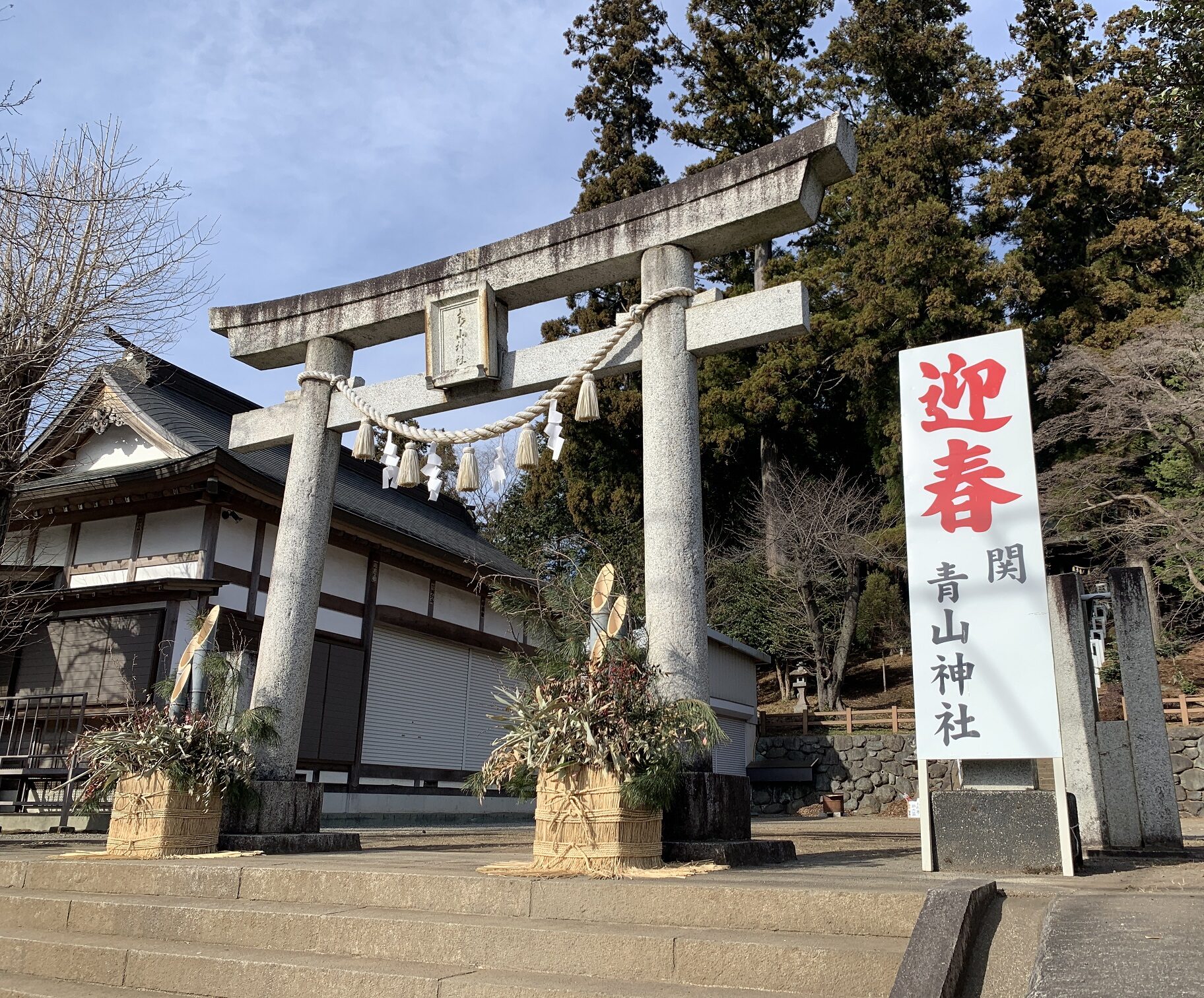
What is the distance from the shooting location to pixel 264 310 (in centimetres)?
805

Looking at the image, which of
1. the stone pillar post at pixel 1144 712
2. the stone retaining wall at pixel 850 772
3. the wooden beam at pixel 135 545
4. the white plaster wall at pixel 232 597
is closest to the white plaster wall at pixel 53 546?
the wooden beam at pixel 135 545

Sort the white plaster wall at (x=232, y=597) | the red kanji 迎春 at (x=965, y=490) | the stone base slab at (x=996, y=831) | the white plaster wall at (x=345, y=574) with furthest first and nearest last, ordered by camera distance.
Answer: the white plaster wall at (x=345, y=574), the white plaster wall at (x=232, y=597), the red kanji 迎春 at (x=965, y=490), the stone base slab at (x=996, y=831)

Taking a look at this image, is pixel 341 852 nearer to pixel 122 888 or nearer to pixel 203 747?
pixel 203 747

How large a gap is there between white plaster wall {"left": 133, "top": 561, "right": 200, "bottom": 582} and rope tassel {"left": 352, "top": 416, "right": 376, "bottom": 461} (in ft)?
17.3

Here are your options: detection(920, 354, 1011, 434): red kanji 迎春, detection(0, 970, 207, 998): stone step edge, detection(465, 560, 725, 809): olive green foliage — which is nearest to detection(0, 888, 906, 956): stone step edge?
detection(0, 970, 207, 998): stone step edge

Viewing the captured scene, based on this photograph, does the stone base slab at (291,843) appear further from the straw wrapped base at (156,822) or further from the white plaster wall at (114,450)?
the white plaster wall at (114,450)

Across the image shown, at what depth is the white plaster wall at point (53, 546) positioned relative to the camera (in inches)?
506

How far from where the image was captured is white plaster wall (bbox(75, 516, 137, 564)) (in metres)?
12.4

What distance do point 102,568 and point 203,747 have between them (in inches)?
304

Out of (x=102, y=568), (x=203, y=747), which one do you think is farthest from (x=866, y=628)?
(x=203, y=747)

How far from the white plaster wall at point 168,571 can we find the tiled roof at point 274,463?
1.39 meters

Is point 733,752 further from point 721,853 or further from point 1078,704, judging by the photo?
point 721,853

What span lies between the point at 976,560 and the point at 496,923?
9.15 ft

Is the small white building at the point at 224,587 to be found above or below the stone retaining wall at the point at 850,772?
above
